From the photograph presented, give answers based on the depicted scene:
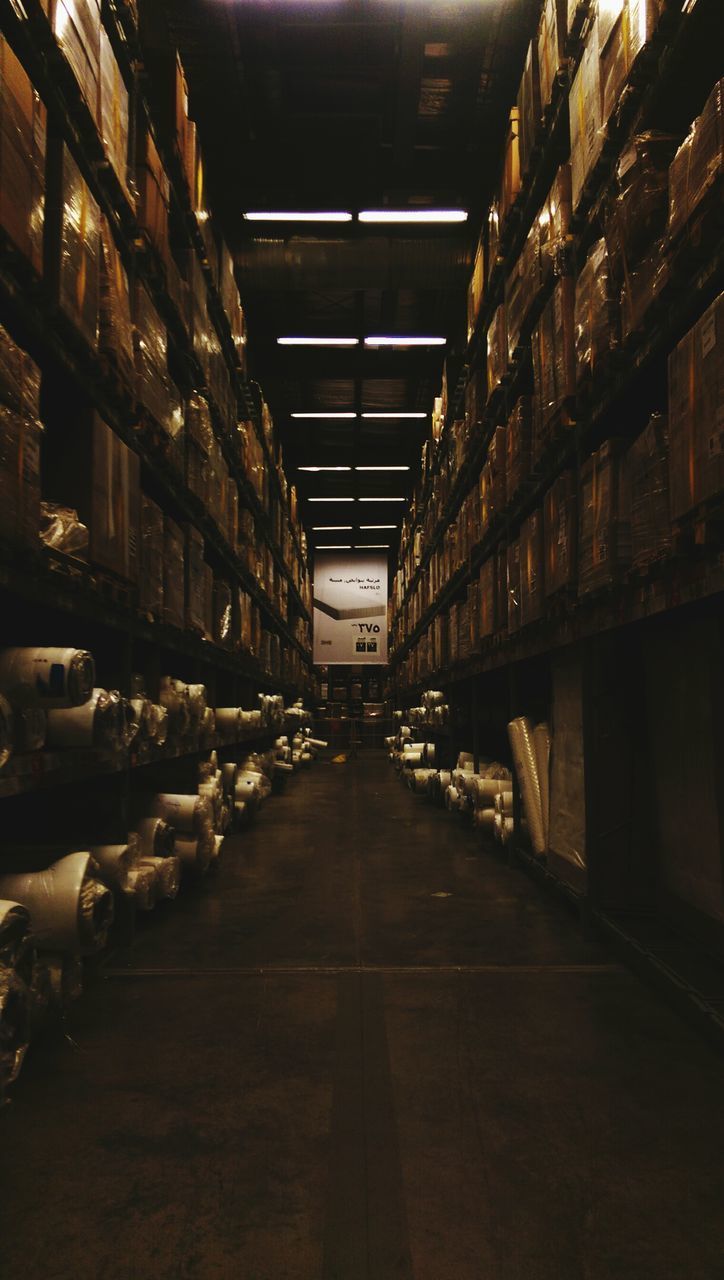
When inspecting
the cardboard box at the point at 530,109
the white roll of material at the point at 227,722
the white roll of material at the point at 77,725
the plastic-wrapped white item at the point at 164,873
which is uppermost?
the cardboard box at the point at 530,109

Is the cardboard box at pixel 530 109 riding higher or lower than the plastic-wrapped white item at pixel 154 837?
higher

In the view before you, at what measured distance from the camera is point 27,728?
2.25m

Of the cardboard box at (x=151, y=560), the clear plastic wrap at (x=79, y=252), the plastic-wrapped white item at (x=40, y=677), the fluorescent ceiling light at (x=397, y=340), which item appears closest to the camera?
the plastic-wrapped white item at (x=40, y=677)

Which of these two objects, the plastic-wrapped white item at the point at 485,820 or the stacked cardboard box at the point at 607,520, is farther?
the plastic-wrapped white item at the point at 485,820

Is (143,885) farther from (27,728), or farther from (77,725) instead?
(27,728)

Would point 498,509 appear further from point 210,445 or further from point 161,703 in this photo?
point 161,703

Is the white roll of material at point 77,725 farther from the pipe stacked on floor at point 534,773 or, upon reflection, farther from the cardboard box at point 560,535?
the pipe stacked on floor at point 534,773

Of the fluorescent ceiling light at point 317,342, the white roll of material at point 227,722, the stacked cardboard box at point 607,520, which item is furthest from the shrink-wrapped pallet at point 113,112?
the fluorescent ceiling light at point 317,342

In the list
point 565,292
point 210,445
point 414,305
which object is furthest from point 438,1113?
Answer: point 414,305

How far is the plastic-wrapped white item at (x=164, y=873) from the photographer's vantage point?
3.53 metres

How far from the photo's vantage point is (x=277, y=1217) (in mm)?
1536

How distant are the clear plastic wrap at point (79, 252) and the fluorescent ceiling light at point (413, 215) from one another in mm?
5252

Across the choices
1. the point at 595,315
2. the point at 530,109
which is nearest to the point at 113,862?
the point at 595,315

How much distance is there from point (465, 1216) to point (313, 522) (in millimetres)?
19925
